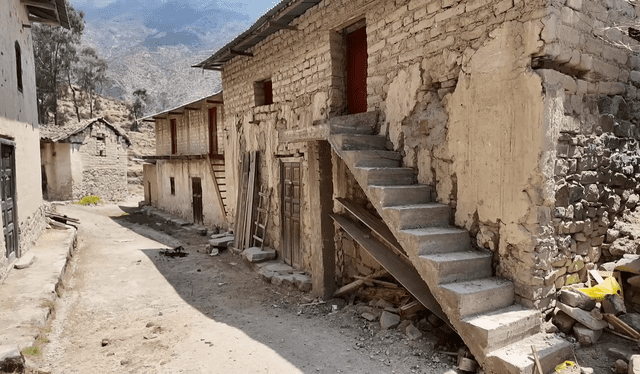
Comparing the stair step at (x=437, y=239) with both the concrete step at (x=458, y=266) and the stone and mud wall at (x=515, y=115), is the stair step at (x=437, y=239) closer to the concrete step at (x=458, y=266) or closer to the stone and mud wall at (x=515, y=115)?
the concrete step at (x=458, y=266)

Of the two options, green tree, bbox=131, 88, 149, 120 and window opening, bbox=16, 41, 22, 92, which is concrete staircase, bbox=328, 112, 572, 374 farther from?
green tree, bbox=131, 88, 149, 120

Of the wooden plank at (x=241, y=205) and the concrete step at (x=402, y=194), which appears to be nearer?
the concrete step at (x=402, y=194)

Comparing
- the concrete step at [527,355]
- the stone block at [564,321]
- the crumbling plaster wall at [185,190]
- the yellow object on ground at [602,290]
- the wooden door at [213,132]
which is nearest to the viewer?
the concrete step at [527,355]

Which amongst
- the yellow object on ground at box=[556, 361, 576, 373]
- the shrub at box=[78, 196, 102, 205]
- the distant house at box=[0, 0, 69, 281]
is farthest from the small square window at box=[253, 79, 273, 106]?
the shrub at box=[78, 196, 102, 205]

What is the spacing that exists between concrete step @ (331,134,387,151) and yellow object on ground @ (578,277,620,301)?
9.11 feet

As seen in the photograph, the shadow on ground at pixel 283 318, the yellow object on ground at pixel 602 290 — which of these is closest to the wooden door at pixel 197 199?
the shadow on ground at pixel 283 318

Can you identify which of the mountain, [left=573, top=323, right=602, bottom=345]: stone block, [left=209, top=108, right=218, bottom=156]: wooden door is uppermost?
the mountain

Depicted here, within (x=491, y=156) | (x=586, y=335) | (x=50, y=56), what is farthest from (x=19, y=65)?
(x=50, y=56)

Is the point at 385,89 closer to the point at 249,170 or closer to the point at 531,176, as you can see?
the point at 531,176

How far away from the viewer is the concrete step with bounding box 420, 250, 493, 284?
3.84m

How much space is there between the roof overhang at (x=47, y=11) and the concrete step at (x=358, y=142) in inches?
299

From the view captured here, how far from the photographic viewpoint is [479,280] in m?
3.96

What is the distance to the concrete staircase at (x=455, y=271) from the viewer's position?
346cm

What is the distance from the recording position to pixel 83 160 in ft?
66.1
